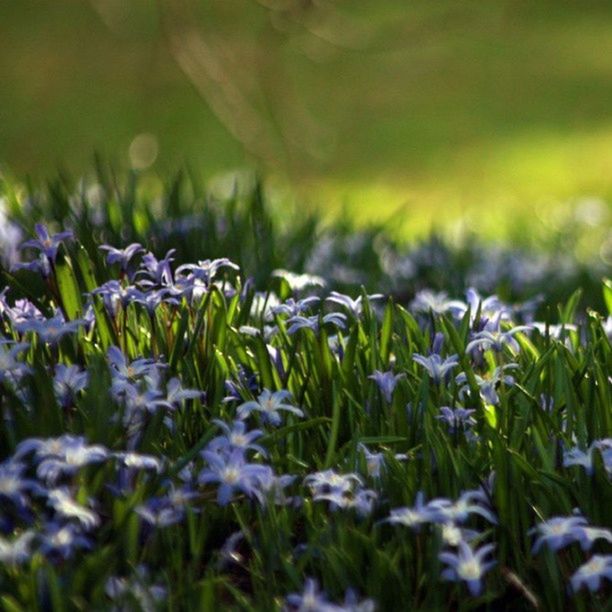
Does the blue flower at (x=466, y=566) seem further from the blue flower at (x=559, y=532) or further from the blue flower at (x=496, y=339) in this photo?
the blue flower at (x=496, y=339)

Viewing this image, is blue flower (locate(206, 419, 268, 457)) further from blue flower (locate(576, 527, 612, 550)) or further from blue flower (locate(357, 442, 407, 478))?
blue flower (locate(576, 527, 612, 550))

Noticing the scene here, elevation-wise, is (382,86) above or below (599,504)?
above

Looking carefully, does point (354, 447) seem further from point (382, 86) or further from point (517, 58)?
point (517, 58)

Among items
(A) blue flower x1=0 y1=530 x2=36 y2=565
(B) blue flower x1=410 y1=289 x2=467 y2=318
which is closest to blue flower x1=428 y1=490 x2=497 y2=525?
(A) blue flower x1=0 y1=530 x2=36 y2=565

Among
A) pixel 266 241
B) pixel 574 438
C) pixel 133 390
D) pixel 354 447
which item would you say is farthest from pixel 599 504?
pixel 266 241

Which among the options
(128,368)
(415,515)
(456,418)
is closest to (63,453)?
(128,368)
